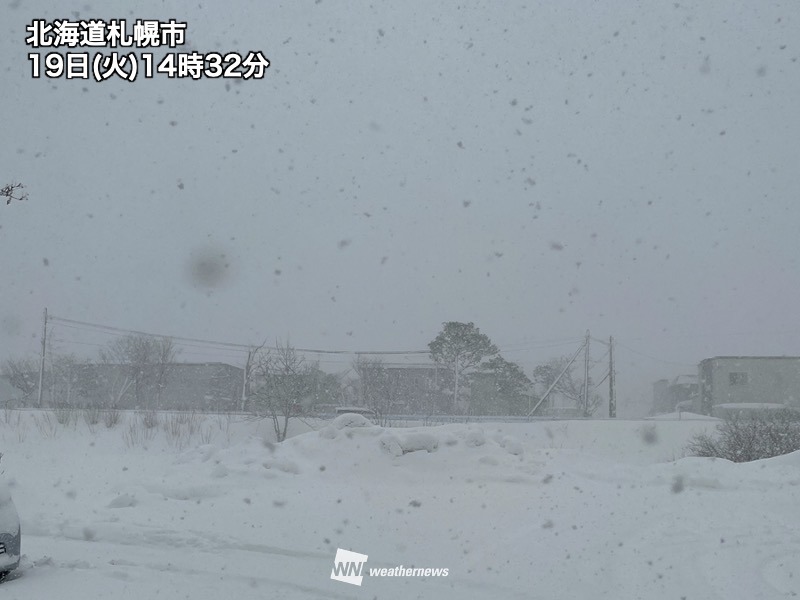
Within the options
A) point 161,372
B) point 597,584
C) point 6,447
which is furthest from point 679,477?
point 161,372

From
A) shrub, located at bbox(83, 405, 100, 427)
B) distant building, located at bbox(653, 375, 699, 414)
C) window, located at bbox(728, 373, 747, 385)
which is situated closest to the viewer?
shrub, located at bbox(83, 405, 100, 427)

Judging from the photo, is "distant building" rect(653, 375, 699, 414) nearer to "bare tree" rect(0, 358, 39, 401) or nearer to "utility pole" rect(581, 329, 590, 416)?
"utility pole" rect(581, 329, 590, 416)

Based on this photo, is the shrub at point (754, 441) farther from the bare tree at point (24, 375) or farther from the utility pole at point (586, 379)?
the bare tree at point (24, 375)

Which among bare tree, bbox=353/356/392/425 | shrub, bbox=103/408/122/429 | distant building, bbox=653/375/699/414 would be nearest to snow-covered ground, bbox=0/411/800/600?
shrub, bbox=103/408/122/429

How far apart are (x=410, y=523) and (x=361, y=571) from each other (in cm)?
184

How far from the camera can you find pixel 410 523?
8094 millimetres

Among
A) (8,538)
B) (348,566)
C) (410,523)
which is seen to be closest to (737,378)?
(410,523)

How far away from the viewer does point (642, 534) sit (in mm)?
7074

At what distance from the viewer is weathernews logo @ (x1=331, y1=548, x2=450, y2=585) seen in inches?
243

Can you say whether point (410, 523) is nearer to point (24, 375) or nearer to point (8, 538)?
point (8, 538)

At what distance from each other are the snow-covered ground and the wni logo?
3.8 inches

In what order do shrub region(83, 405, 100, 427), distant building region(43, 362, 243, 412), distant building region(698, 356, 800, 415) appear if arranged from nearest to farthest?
1. shrub region(83, 405, 100, 427)
2. distant building region(698, 356, 800, 415)
3. distant building region(43, 362, 243, 412)

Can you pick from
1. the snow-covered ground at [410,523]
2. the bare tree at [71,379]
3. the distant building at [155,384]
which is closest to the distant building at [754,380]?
the distant building at [155,384]

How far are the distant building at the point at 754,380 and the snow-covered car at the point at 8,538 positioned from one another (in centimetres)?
4767
